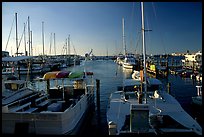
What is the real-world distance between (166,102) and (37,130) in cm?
667

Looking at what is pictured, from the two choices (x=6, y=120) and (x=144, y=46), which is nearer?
(x=6, y=120)

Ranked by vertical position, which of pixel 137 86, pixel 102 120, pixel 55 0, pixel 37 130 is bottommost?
pixel 102 120

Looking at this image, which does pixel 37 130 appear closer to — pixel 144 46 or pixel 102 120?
pixel 102 120

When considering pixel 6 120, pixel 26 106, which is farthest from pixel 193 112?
pixel 6 120

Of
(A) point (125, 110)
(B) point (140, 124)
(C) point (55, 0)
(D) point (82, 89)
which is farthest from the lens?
(D) point (82, 89)

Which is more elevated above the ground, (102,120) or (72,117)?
(72,117)

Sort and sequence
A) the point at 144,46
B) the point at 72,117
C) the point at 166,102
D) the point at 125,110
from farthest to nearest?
the point at 144,46
the point at 166,102
the point at 125,110
the point at 72,117

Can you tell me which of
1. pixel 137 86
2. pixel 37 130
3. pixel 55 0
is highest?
pixel 55 0

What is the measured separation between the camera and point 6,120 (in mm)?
8422

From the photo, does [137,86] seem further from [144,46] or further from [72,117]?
[72,117]

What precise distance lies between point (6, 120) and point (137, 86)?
8.62 metres

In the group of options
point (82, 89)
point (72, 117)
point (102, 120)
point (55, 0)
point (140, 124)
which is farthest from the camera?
point (82, 89)

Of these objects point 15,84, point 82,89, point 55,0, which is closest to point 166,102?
point 82,89

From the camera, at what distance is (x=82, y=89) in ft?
50.2
